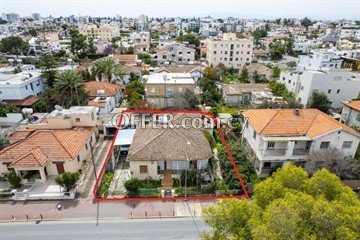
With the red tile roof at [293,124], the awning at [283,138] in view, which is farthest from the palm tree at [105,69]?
the awning at [283,138]

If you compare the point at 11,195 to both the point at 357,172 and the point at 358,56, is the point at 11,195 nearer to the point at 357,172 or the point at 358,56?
the point at 357,172

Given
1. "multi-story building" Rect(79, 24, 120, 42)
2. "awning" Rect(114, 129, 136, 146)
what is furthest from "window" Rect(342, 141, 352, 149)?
"multi-story building" Rect(79, 24, 120, 42)

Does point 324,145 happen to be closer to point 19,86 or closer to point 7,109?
point 7,109

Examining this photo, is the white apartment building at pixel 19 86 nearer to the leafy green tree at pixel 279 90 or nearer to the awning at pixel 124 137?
the awning at pixel 124 137

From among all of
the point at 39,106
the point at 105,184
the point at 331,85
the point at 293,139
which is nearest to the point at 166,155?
the point at 105,184

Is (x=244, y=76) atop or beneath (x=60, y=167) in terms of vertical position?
atop

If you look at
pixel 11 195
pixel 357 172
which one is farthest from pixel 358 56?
pixel 11 195
